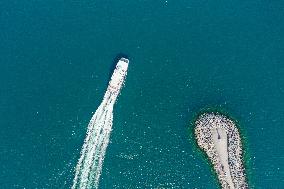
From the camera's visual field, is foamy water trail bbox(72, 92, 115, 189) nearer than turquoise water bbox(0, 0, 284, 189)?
Yes

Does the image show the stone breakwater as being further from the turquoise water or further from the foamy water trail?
the foamy water trail

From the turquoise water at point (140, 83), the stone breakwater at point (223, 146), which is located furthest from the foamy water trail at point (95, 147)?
the stone breakwater at point (223, 146)

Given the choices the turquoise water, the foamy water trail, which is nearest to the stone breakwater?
the turquoise water

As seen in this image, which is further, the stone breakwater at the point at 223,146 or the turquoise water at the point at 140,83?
the turquoise water at the point at 140,83

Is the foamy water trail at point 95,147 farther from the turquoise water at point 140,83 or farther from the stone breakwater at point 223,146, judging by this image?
the stone breakwater at point 223,146

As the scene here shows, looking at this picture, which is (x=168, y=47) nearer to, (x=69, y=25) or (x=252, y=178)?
(x=69, y=25)

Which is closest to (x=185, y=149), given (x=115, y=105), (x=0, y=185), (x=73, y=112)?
(x=115, y=105)
